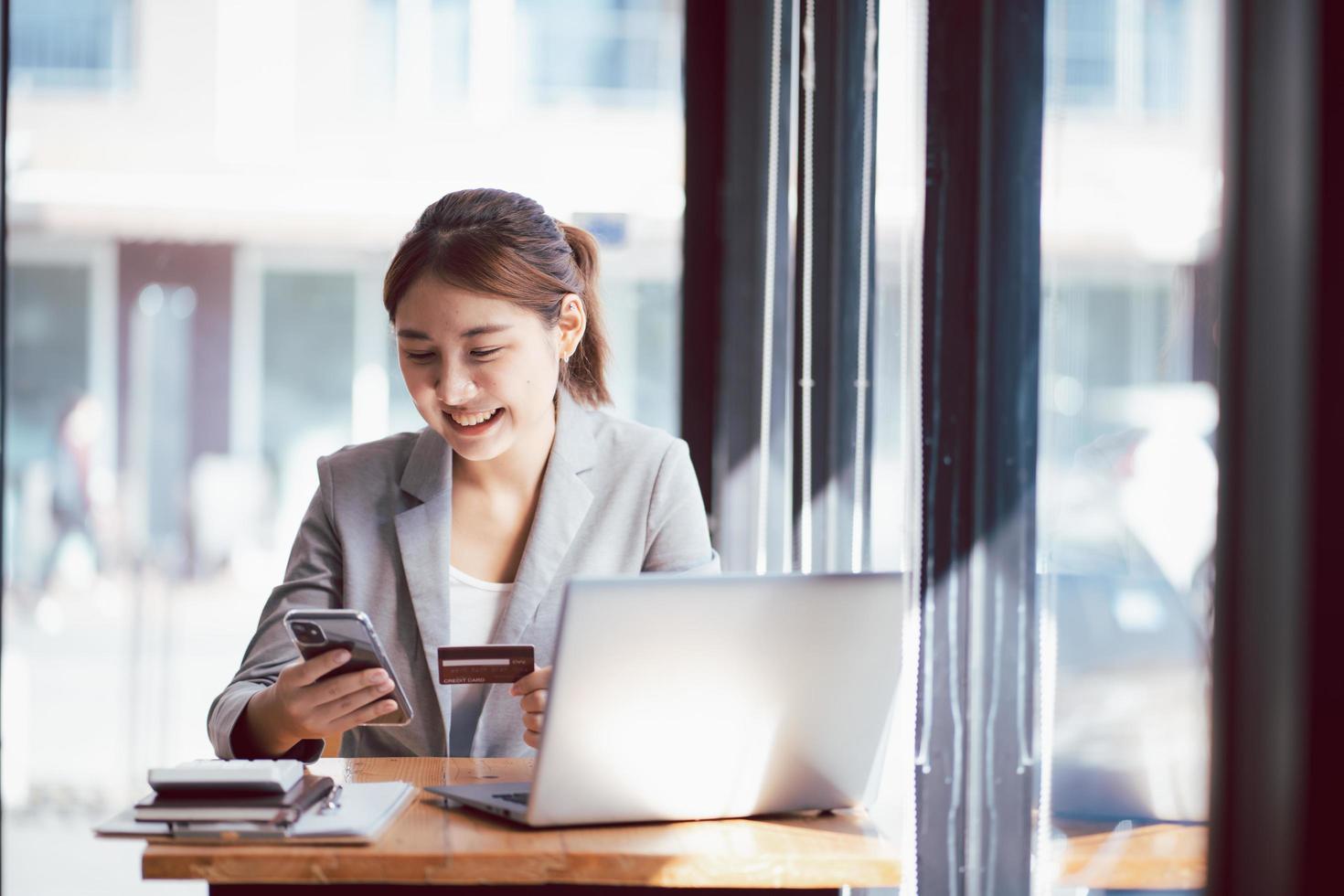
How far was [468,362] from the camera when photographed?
1782 millimetres

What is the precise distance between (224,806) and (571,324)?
3.05ft

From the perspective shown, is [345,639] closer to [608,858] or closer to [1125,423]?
[608,858]

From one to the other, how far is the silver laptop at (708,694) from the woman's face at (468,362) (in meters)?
0.63

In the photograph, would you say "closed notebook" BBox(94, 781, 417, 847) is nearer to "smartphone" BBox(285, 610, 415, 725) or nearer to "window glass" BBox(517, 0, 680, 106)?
"smartphone" BBox(285, 610, 415, 725)

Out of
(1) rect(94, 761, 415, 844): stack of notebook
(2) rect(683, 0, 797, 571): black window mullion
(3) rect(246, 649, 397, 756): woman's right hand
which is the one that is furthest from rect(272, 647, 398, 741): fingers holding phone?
(2) rect(683, 0, 797, 571): black window mullion

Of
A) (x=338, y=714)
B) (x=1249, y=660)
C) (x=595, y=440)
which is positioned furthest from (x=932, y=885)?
(x=595, y=440)

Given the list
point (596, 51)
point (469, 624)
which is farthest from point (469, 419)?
point (596, 51)

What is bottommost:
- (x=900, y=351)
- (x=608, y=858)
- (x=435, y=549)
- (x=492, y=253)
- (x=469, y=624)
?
(x=608, y=858)

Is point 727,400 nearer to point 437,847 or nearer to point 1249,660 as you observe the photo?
point 437,847

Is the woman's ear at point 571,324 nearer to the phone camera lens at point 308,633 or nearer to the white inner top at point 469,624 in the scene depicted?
the white inner top at point 469,624

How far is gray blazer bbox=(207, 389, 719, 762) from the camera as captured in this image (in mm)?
1796

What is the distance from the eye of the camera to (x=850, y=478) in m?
2.00

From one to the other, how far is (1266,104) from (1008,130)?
644 millimetres

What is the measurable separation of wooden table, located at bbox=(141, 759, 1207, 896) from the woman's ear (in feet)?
2.71
